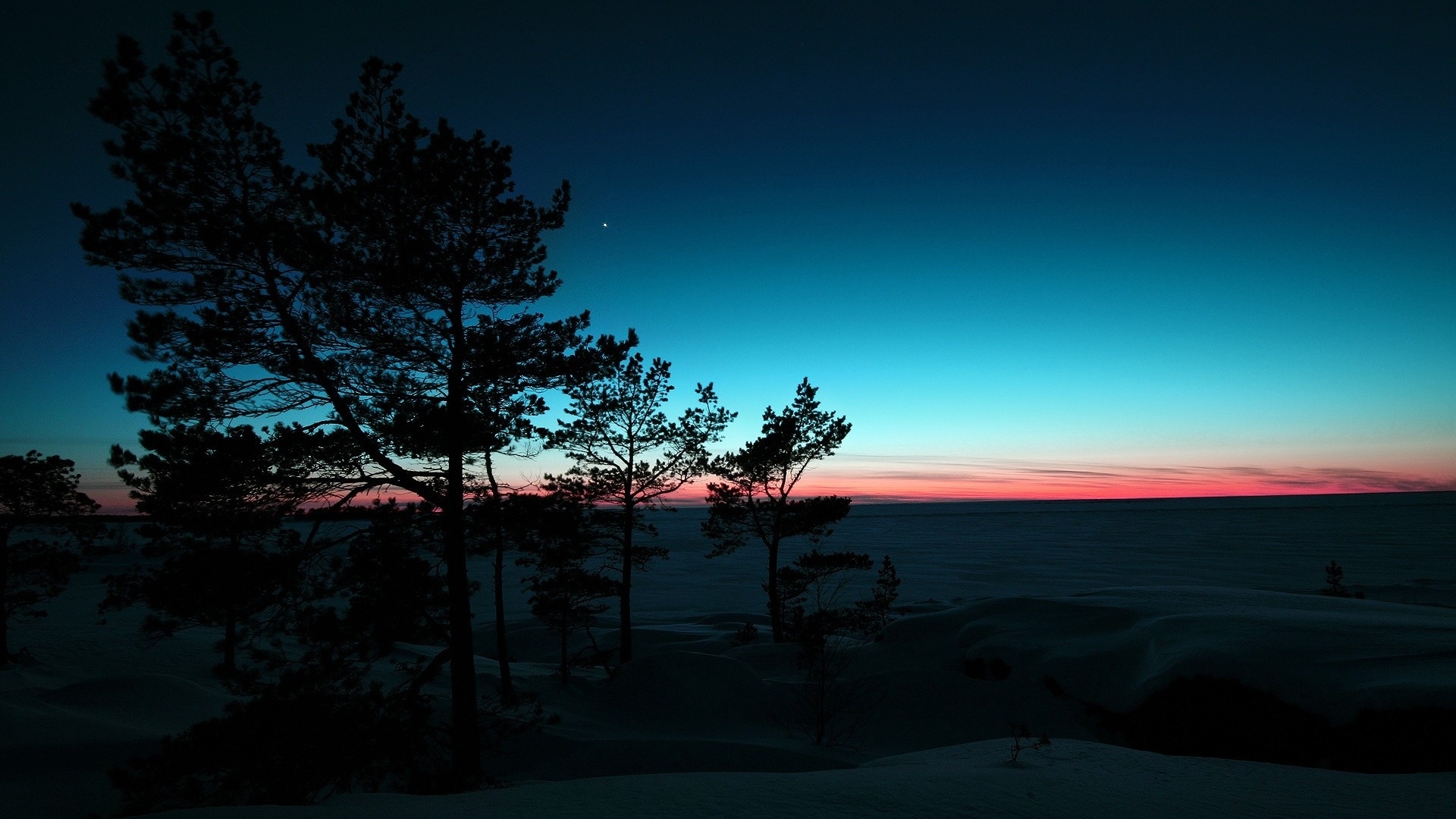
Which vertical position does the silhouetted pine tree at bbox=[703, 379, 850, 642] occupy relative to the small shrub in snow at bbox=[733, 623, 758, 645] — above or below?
above

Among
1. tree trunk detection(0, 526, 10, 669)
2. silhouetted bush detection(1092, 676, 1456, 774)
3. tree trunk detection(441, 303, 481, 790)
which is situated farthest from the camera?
tree trunk detection(0, 526, 10, 669)

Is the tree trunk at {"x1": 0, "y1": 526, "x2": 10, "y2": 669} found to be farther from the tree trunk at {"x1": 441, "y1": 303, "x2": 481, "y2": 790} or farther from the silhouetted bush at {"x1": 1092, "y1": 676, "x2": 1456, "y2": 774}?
the silhouetted bush at {"x1": 1092, "y1": 676, "x2": 1456, "y2": 774}

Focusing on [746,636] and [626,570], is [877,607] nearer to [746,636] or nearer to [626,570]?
[746,636]

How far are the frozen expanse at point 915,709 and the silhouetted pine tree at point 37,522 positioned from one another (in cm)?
257

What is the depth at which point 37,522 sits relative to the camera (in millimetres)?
19797

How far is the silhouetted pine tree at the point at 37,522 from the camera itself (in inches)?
757

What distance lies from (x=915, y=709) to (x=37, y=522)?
93.3 feet

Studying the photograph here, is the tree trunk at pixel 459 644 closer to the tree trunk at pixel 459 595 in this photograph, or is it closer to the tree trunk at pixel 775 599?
the tree trunk at pixel 459 595

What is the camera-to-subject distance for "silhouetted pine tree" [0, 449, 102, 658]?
63.1ft

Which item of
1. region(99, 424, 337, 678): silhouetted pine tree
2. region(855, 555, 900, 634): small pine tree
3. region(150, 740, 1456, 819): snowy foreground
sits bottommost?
region(855, 555, 900, 634): small pine tree

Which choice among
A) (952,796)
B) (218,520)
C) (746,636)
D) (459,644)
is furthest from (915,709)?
(218,520)

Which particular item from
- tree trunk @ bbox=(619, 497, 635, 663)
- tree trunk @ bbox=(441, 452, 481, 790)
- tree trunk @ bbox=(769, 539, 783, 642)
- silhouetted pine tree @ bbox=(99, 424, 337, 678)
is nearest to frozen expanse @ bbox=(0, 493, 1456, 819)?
tree trunk @ bbox=(769, 539, 783, 642)

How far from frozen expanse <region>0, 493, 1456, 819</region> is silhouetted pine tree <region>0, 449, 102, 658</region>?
101 inches

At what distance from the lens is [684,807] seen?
437 cm
